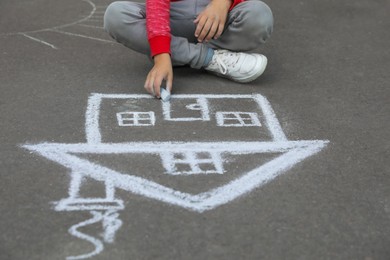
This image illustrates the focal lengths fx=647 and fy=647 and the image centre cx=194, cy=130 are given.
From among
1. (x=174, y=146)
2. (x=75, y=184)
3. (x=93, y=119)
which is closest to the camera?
(x=75, y=184)

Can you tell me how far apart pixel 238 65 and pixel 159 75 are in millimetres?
446

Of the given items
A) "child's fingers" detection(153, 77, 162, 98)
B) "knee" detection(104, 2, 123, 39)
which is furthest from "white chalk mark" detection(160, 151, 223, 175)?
"knee" detection(104, 2, 123, 39)

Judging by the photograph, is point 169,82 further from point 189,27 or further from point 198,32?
point 189,27

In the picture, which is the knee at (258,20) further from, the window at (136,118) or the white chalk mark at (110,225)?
the white chalk mark at (110,225)

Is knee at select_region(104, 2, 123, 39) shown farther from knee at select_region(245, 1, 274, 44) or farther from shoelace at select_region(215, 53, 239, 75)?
knee at select_region(245, 1, 274, 44)

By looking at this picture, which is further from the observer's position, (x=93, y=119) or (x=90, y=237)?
(x=93, y=119)

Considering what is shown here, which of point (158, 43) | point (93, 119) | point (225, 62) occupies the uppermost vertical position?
point (158, 43)

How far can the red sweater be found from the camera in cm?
302

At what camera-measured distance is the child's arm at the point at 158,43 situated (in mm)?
2957

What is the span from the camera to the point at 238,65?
318cm

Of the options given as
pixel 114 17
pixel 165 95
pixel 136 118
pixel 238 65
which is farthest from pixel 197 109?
pixel 114 17

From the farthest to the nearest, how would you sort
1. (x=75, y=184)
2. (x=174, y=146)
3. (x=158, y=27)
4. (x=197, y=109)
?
(x=158, y=27)
(x=197, y=109)
(x=174, y=146)
(x=75, y=184)

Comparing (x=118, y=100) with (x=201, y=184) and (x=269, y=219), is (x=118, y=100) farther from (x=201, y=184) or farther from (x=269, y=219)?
(x=269, y=219)

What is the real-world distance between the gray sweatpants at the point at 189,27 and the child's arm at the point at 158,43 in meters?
0.11
